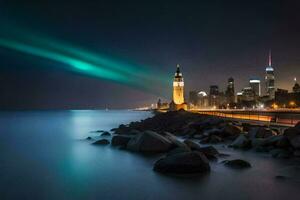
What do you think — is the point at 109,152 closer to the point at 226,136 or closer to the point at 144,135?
the point at 144,135

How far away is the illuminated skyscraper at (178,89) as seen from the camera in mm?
139750

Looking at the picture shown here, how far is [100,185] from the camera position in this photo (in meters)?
15.7

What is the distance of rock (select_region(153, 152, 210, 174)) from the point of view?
1598 cm

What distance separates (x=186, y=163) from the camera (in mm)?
15992

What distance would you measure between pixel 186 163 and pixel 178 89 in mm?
126366

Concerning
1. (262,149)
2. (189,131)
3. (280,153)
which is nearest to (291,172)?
(280,153)

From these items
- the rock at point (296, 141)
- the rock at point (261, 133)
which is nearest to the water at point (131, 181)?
the rock at point (296, 141)

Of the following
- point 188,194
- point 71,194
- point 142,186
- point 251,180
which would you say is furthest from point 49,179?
point 251,180

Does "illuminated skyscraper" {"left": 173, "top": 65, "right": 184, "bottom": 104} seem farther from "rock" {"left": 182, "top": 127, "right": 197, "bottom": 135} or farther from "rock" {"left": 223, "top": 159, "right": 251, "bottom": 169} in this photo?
"rock" {"left": 223, "top": 159, "right": 251, "bottom": 169}

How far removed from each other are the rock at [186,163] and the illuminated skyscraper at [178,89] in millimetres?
122369

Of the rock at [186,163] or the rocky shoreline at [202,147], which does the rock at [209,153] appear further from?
the rock at [186,163]

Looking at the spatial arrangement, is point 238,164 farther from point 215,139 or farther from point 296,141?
point 215,139

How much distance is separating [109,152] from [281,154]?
40.0ft

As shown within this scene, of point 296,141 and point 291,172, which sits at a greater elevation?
point 296,141
